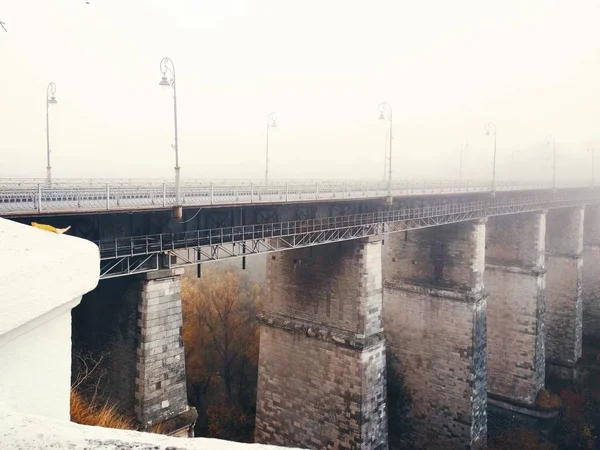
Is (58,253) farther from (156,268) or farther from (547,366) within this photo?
(547,366)

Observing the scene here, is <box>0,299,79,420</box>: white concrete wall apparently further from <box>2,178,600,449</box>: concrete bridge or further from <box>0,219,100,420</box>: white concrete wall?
<box>2,178,600,449</box>: concrete bridge

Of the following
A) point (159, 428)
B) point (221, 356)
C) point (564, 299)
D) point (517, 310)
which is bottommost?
point (221, 356)

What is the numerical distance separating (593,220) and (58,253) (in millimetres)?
49916

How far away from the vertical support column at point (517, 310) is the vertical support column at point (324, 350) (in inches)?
523

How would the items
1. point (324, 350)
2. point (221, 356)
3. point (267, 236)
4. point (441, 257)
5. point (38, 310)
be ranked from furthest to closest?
point (221, 356) < point (441, 257) < point (324, 350) < point (267, 236) < point (38, 310)

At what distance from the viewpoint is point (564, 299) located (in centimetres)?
3653

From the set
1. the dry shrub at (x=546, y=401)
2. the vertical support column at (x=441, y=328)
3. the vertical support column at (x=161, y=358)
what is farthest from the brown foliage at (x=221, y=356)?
the dry shrub at (x=546, y=401)

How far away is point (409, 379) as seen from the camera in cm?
2595

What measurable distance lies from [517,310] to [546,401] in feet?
17.7

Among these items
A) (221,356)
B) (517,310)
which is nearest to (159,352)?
(221,356)

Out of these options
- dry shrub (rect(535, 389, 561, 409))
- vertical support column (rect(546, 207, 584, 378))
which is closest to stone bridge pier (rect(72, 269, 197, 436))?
dry shrub (rect(535, 389, 561, 409))

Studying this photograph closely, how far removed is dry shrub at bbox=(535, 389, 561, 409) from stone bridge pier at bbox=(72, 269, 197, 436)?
23.8 metres

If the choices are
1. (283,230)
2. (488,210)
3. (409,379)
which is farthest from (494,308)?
(283,230)

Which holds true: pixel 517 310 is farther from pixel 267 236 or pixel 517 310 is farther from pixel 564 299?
pixel 267 236
